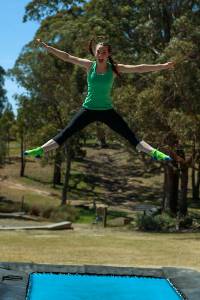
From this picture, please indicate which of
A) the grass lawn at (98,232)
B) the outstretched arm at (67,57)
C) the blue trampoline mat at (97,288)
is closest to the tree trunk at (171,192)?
the grass lawn at (98,232)

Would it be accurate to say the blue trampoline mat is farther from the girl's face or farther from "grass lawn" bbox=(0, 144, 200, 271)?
the girl's face

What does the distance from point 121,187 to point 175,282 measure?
3835 cm

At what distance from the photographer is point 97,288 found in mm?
9203

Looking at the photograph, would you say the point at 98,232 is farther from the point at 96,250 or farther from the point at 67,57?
the point at 67,57

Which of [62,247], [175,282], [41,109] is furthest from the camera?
[41,109]

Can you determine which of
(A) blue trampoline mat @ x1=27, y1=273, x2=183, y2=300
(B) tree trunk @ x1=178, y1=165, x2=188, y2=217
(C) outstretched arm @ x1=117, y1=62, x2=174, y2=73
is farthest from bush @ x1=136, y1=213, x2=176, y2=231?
(C) outstretched arm @ x1=117, y1=62, x2=174, y2=73

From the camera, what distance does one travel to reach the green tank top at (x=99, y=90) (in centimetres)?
740

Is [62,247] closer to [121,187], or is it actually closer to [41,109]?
[41,109]

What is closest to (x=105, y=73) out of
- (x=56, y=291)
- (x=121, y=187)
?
(x=56, y=291)

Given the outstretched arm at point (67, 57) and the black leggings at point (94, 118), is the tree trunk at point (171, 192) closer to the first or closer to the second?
the outstretched arm at point (67, 57)

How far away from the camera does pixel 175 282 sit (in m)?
9.54

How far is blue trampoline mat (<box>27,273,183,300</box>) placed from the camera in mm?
8609

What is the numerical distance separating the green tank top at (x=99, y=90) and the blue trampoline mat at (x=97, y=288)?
312 centimetres

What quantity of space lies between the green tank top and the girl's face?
163mm
